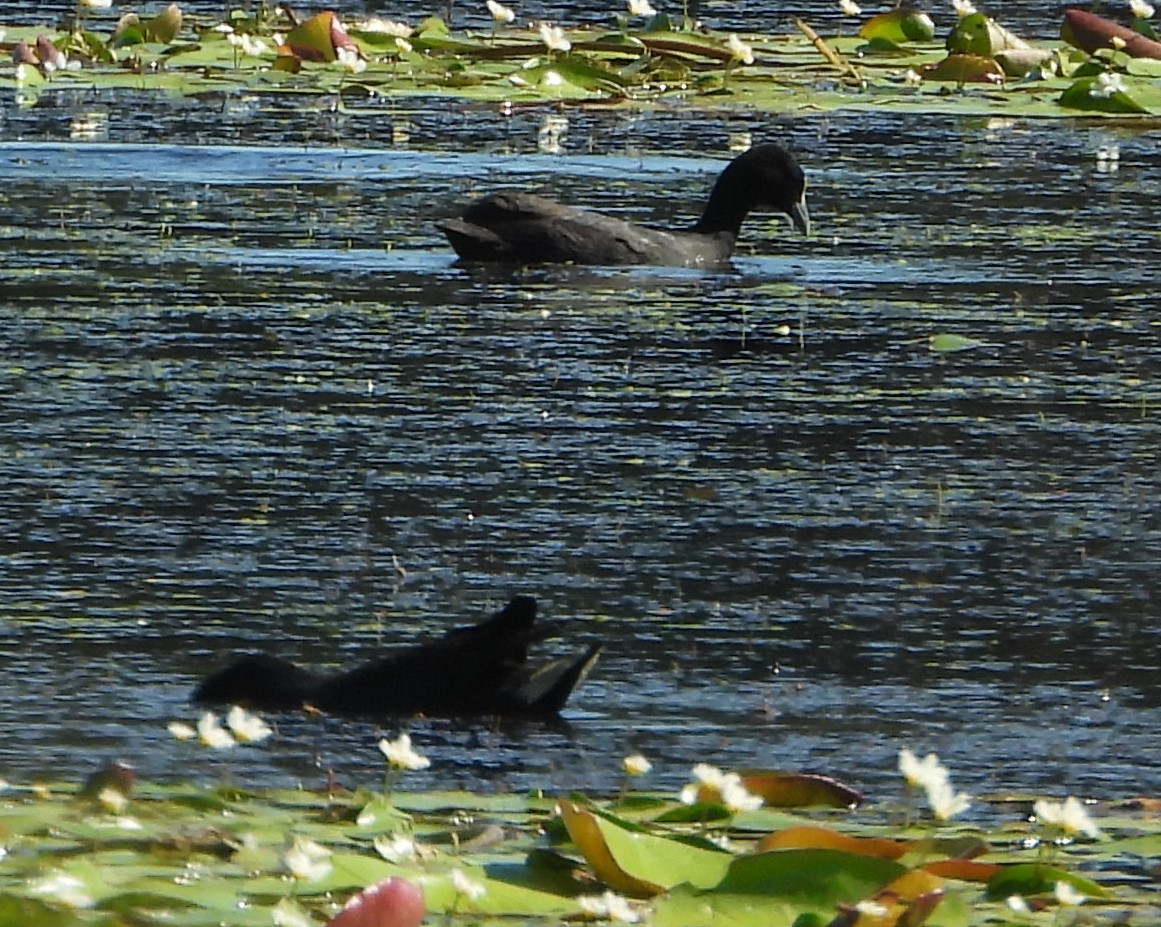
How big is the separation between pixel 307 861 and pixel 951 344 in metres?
6.14

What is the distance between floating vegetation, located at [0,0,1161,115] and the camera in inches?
678

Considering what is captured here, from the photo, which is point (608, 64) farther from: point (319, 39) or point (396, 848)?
point (396, 848)

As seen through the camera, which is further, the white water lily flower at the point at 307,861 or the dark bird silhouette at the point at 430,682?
the dark bird silhouette at the point at 430,682

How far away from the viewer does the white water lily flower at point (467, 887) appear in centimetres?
418

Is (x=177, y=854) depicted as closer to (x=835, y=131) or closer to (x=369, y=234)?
(x=369, y=234)

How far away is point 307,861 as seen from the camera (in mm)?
4188

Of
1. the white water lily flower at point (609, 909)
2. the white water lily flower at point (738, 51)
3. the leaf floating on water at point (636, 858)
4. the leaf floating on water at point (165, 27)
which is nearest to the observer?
the white water lily flower at point (609, 909)

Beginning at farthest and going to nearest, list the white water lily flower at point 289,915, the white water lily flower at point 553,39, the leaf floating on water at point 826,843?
1. the white water lily flower at point 553,39
2. the leaf floating on water at point 826,843
3. the white water lily flower at point 289,915

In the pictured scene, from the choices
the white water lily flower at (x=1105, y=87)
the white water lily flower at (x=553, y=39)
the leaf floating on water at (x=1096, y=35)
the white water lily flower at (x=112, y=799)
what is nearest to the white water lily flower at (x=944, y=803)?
the white water lily flower at (x=112, y=799)

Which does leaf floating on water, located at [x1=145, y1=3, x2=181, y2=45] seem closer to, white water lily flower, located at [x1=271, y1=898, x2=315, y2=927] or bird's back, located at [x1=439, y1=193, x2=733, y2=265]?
bird's back, located at [x1=439, y1=193, x2=733, y2=265]

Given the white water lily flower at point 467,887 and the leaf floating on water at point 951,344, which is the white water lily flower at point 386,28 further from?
the white water lily flower at point 467,887

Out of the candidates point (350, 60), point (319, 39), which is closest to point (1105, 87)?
point (350, 60)

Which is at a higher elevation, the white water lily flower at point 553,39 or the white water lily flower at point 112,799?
the white water lily flower at point 112,799

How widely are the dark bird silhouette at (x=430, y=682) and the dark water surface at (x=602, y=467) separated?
0.07 meters
